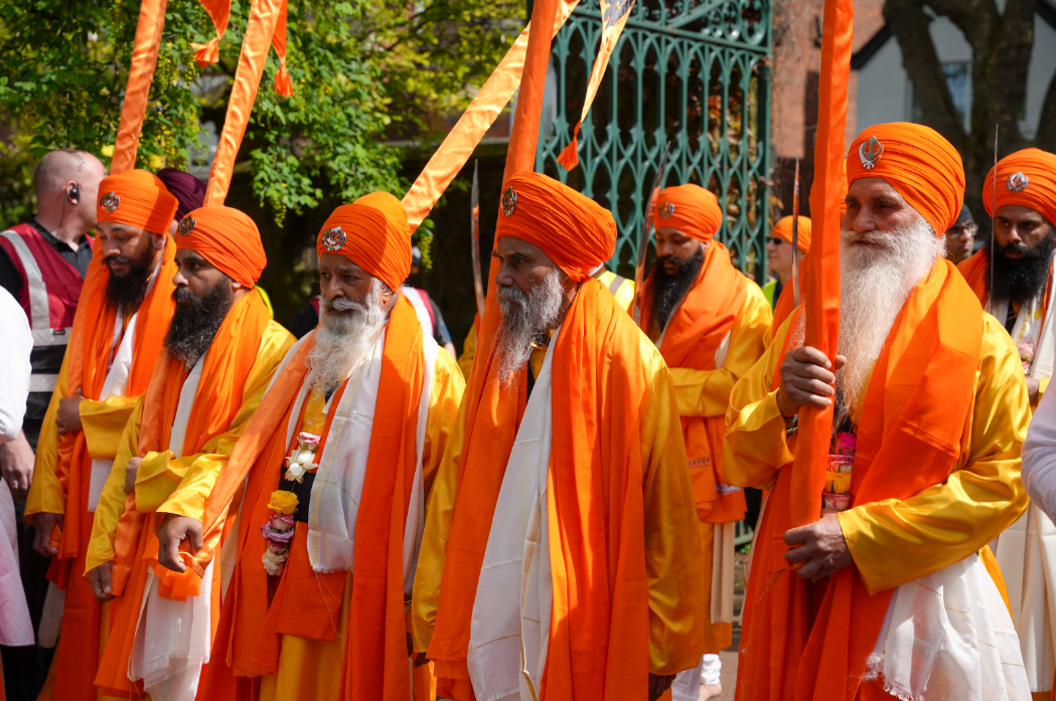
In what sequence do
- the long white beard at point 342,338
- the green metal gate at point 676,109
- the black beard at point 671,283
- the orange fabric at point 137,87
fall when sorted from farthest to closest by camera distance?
the green metal gate at point 676,109
the black beard at point 671,283
the orange fabric at point 137,87
the long white beard at point 342,338

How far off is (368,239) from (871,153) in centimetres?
182

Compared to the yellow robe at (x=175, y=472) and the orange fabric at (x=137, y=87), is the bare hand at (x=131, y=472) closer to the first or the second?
the yellow robe at (x=175, y=472)

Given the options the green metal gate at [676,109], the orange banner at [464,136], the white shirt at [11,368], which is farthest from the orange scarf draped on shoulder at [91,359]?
the green metal gate at [676,109]

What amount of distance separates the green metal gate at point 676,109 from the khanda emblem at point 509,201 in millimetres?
2475

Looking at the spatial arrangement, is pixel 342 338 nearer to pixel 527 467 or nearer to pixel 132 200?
pixel 527 467

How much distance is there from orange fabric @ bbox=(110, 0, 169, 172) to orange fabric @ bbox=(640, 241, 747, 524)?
2.68 metres

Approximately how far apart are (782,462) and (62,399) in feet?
11.2

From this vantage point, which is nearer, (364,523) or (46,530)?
(364,523)

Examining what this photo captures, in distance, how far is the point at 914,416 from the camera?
3.01 meters

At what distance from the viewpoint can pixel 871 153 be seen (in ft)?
10.9

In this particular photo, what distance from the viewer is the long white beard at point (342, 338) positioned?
4.17 metres

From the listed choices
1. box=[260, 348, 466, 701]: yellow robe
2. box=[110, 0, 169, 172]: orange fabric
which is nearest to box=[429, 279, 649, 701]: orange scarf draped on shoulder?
box=[260, 348, 466, 701]: yellow robe

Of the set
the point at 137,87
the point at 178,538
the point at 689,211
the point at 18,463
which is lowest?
the point at 178,538

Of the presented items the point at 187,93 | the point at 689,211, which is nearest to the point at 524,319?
the point at 689,211
